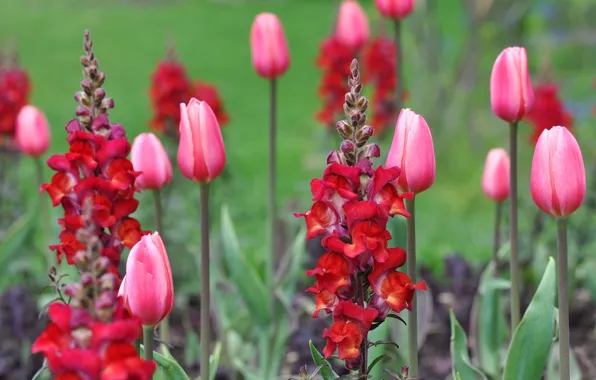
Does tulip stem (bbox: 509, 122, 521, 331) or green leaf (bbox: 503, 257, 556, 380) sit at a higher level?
tulip stem (bbox: 509, 122, 521, 331)

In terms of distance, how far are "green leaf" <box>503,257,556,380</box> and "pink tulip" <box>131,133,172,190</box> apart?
31.2 inches

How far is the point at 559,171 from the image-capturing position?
1.68 metres

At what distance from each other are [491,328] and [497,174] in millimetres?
496

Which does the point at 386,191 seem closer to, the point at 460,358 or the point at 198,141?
the point at 198,141

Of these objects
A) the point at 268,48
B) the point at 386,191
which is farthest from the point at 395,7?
the point at 386,191

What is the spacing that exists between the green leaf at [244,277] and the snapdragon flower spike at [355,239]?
43.2 inches

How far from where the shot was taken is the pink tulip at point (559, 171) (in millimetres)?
1674

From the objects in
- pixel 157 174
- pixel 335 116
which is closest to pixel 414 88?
pixel 335 116

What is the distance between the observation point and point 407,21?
6.54 metres

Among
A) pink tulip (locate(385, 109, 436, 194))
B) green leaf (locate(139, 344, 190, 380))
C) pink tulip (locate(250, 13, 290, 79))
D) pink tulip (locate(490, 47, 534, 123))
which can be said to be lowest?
green leaf (locate(139, 344, 190, 380))

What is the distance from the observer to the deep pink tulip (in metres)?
1.49

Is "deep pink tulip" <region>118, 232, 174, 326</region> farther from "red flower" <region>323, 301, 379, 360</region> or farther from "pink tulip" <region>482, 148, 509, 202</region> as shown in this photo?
"pink tulip" <region>482, 148, 509, 202</region>

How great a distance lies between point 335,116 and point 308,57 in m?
5.58

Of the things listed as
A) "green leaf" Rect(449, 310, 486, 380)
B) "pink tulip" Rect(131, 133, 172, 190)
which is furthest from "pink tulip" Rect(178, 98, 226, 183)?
"green leaf" Rect(449, 310, 486, 380)
